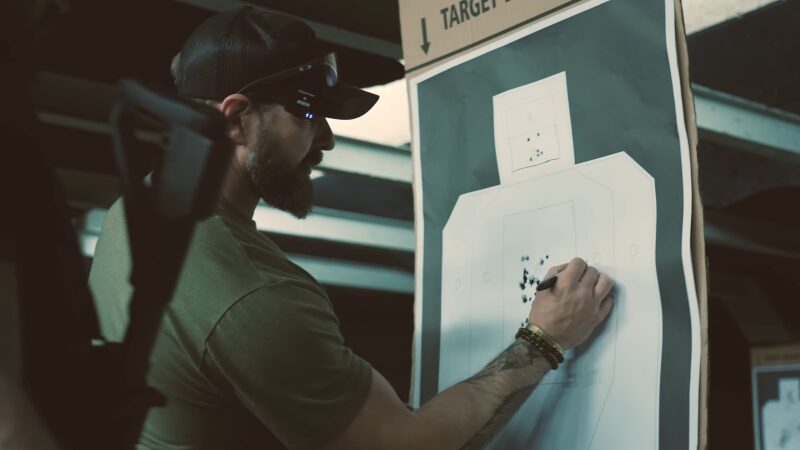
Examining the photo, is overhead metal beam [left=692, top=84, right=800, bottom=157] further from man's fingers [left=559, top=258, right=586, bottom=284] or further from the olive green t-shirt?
the olive green t-shirt

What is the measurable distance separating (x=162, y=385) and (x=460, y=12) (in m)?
0.65

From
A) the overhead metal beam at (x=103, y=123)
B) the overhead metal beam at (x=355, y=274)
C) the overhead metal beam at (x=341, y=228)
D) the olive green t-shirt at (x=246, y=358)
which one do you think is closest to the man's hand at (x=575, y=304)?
the olive green t-shirt at (x=246, y=358)

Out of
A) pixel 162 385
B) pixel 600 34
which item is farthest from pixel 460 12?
pixel 162 385

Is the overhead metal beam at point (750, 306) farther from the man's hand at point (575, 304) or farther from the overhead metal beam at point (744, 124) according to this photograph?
the man's hand at point (575, 304)

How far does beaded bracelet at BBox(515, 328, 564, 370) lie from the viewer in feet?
3.76

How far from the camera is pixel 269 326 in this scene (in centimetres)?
103

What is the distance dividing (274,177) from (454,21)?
34 centimetres

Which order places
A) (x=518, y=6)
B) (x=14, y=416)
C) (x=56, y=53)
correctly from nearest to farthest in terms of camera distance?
(x=14, y=416), (x=518, y=6), (x=56, y=53)

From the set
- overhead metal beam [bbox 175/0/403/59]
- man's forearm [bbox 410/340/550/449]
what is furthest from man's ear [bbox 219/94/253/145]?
overhead metal beam [bbox 175/0/403/59]

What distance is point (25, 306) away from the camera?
573mm

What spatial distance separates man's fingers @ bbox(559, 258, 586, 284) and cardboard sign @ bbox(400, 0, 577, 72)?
32cm

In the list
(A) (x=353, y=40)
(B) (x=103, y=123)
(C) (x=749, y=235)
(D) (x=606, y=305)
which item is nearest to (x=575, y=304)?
(D) (x=606, y=305)

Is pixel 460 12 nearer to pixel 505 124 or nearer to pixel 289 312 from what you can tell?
pixel 505 124

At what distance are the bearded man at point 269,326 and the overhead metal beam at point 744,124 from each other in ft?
7.57
